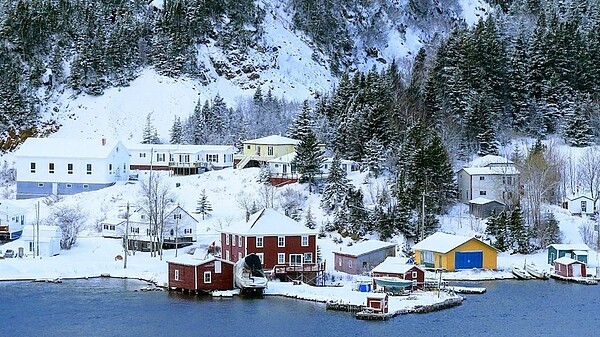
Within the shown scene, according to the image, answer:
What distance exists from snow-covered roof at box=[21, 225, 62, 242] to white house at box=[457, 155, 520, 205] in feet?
91.6

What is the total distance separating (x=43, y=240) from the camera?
5897 centimetres

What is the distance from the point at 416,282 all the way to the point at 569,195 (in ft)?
69.7

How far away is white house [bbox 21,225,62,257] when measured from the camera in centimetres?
5894

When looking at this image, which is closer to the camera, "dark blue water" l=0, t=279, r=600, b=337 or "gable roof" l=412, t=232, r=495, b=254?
"dark blue water" l=0, t=279, r=600, b=337

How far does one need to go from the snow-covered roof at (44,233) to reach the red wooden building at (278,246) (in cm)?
1195

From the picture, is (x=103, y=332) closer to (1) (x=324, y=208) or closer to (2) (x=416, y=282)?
(2) (x=416, y=282)

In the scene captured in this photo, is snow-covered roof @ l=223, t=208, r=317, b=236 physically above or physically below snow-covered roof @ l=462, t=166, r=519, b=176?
below

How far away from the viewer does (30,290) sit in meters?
A: 49.6

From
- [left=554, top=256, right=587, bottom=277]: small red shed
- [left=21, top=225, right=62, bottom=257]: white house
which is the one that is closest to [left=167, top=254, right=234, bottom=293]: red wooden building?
[left=21, top=225, right=62, bottom=257]: white house

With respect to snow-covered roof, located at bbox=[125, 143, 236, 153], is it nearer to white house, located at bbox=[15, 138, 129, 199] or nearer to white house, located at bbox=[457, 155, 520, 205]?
white house, located at bbox=[15, 138, 129, 199]

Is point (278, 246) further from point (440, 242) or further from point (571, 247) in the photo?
A: point (571, 247)

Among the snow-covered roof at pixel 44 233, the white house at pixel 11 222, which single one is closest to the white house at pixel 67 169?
the white house at pixel 11 222

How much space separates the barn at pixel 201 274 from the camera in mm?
49094

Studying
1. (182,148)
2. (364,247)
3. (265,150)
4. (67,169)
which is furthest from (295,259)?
(182,148)
